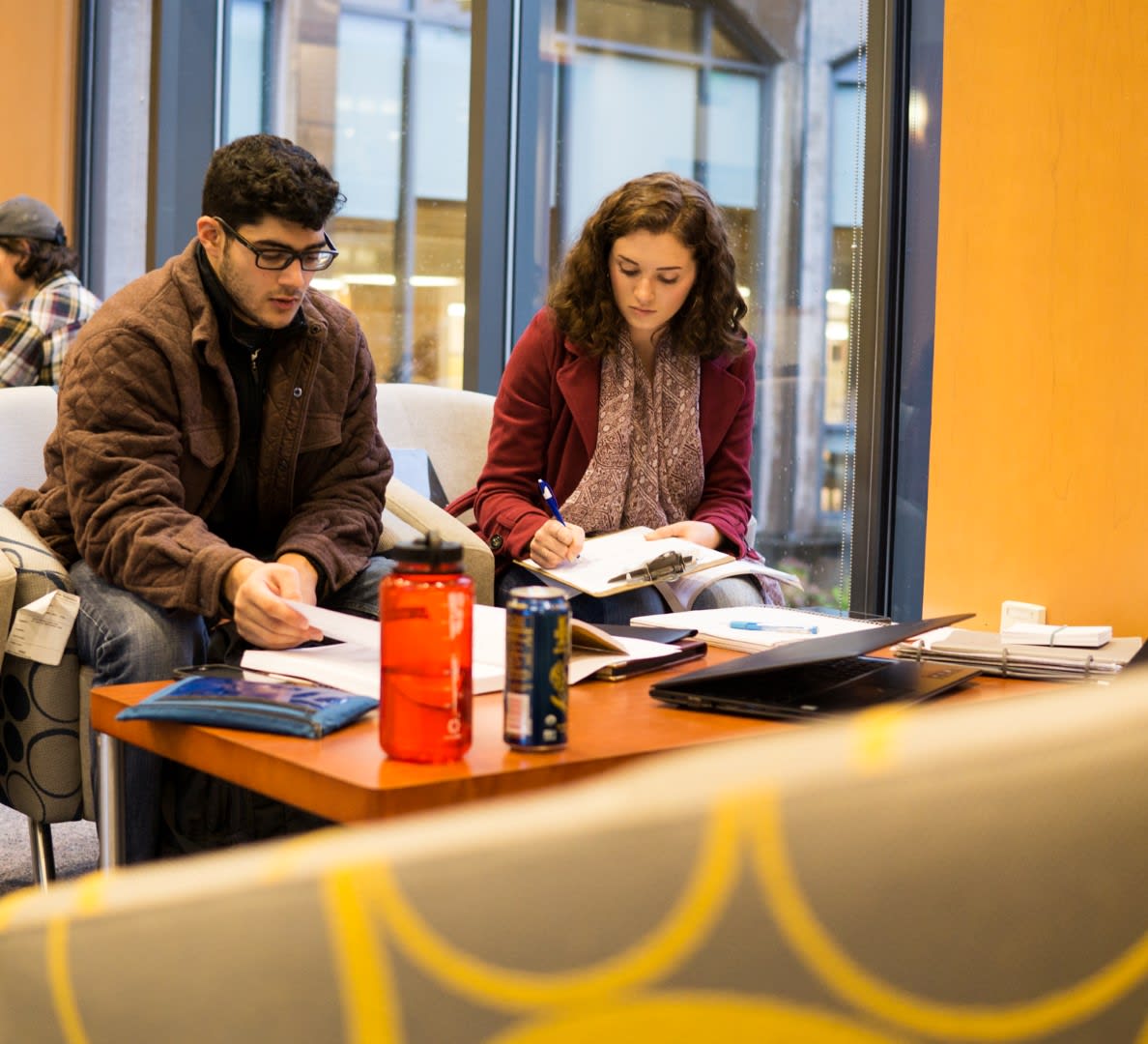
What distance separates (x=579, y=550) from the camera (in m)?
2.29

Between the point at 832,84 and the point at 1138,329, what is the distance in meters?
1.23

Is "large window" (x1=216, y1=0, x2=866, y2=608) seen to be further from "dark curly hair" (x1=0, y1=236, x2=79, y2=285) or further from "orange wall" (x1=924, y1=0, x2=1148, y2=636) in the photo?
"dark curly hair" (x1=0, y1=236, x2=79, y2=285)

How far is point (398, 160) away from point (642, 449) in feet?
8.10

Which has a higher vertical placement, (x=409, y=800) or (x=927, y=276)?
(x=927, y=276)

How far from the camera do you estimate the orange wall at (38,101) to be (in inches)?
251

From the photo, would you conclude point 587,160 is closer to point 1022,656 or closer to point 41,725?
point 41,725

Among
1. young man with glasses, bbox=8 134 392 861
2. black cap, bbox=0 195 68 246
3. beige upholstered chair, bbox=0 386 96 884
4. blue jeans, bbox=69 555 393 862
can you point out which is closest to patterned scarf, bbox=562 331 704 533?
young man with glasses, bbox=8 134 392 861

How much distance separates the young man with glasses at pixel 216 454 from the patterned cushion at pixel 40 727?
0.06m

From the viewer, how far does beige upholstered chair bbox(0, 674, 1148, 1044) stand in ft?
1.47

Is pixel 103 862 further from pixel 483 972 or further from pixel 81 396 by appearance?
pixel 483 972

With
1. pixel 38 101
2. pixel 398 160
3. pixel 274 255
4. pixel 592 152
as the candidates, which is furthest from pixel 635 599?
pixel 38 101

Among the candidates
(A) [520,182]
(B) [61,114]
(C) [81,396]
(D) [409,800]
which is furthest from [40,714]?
(B) [61,114]

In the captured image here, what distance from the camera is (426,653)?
1.16 meters

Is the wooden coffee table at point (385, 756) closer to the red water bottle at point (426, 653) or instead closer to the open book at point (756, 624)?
the red water bottle at point (426, 653)
